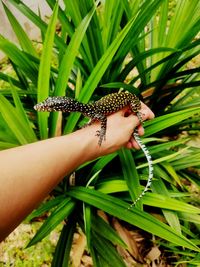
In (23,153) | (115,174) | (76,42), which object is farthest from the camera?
(115,174)

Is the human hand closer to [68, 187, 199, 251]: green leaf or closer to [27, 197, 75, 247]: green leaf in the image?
[68, 187, 199, 251]: green leaf

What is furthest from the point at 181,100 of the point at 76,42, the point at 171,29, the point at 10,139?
the point at 10,139

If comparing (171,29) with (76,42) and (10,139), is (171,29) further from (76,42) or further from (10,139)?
(10,139)

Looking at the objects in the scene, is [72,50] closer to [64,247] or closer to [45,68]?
[45,68]

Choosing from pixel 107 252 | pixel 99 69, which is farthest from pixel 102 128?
pixel 107 252

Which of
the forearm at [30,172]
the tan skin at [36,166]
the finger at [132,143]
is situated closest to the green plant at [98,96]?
the finger at [132,143]
